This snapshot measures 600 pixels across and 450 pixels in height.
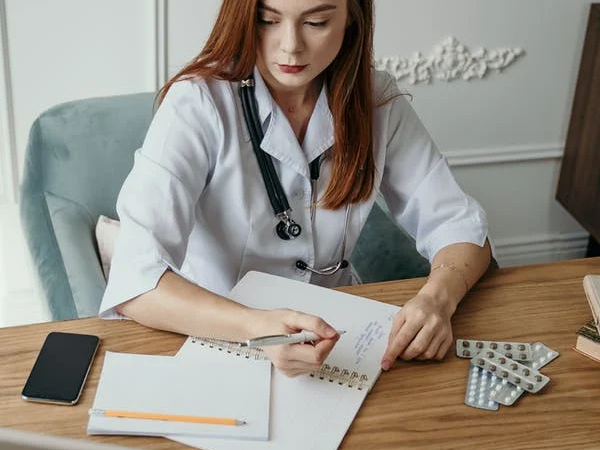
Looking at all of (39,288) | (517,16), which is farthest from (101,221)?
(517,16)

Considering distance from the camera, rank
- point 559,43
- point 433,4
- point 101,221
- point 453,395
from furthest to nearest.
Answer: point 559,43
point 433,4
point 101,221
point 453,395

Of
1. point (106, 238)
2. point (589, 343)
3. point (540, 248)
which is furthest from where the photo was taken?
point (540, 248)

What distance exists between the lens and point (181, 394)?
1.26m

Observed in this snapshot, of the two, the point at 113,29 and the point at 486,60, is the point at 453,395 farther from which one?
the point at 486,60

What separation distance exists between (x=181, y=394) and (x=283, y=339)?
0.16 m

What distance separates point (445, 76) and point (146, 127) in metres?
1.13

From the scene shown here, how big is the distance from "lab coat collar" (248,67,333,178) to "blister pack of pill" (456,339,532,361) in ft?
1.49

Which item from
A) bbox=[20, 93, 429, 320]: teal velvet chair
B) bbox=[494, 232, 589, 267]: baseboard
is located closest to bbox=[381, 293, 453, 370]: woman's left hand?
bbox=[20, 93, 429, 320]: teal velvet chair

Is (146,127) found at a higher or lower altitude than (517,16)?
lower

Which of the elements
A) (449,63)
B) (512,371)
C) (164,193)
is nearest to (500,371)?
(512,371)

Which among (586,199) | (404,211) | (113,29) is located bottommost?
(586,199)

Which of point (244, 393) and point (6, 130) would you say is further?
point (6, 130)

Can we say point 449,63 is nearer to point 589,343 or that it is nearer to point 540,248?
point 540,248

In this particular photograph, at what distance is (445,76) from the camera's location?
2914 millimetres
